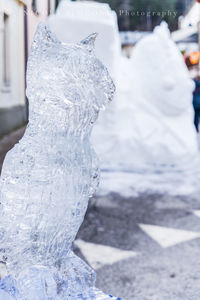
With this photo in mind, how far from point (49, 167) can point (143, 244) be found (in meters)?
1.67

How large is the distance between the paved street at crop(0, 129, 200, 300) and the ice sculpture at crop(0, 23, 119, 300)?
61 cm

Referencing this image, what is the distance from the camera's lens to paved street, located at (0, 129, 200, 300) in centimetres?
209

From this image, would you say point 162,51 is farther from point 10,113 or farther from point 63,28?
point 10,113

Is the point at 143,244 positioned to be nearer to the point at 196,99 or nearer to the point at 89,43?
the point at 89,43

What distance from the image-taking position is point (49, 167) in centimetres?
114

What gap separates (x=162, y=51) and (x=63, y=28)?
54.4 inches

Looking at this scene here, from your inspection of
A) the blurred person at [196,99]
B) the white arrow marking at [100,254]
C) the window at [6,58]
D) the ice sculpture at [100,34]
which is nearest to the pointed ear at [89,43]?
the window at [6,58]

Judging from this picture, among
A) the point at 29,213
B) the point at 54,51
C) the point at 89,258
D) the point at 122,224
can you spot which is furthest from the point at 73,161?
the point at 122,224

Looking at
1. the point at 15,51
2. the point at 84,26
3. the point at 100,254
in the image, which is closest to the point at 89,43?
the point at 15,51

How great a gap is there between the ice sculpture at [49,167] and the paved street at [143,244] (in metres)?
0.61

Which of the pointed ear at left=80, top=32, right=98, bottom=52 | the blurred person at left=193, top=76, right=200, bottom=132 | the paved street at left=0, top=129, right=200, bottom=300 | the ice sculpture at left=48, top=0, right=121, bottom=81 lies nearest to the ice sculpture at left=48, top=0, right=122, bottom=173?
the ice sculpture at left=48, top=0, right=121, bottom=81

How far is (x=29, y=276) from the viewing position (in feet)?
3.79

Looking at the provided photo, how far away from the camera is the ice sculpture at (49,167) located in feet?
3.66

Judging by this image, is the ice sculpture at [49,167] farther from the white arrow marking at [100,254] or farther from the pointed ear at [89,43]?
the white arrow marking at [100,254]
